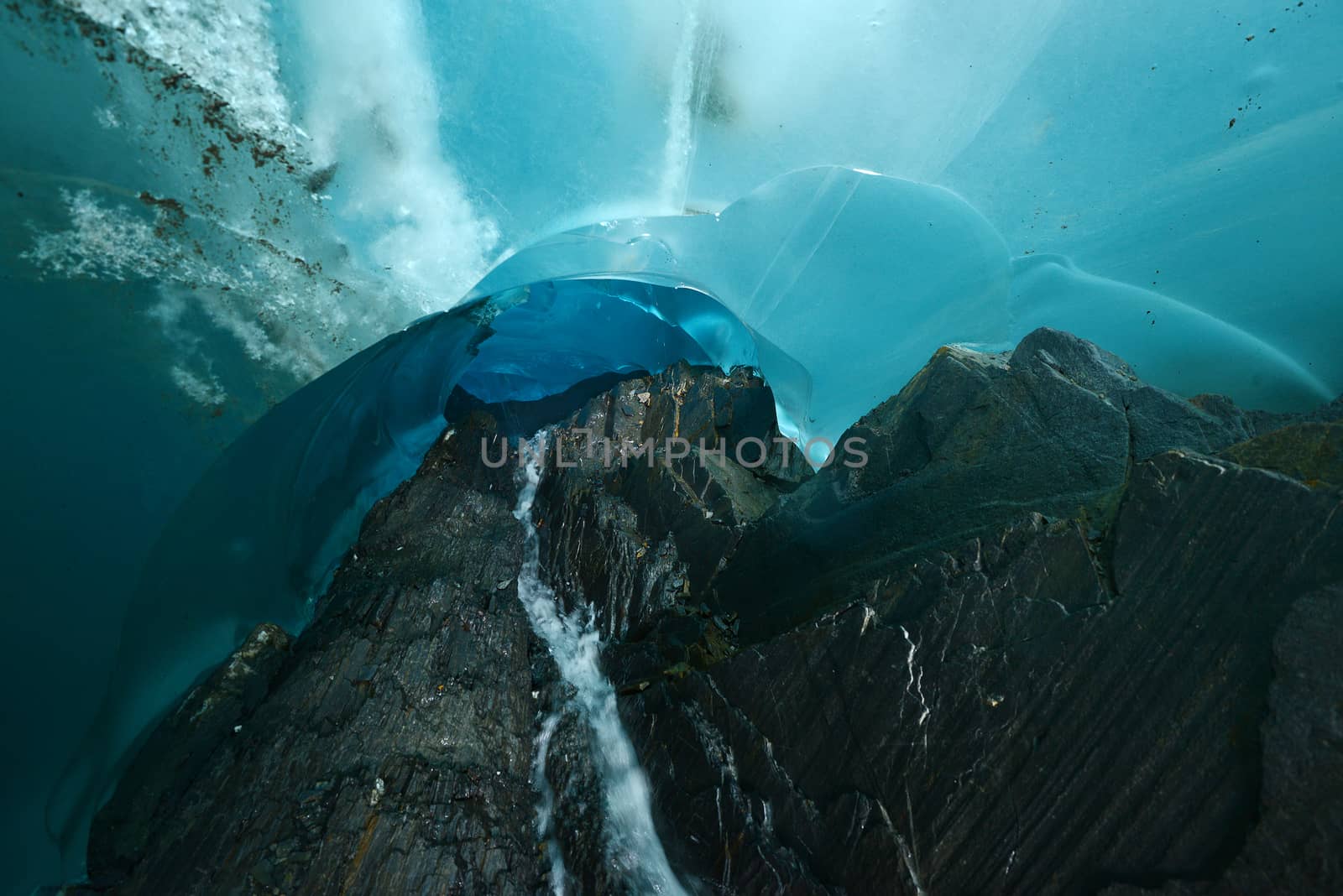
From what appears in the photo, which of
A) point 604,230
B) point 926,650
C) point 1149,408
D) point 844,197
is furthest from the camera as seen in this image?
point 604,230

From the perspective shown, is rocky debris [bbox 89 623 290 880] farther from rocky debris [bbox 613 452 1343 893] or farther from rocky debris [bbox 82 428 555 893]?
rocky debris [bbox 613 452 1343 893]

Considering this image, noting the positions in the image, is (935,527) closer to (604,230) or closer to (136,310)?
(604,230)

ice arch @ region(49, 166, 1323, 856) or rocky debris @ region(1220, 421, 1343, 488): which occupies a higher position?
ice arch @ region(49, 166, 1323, 856)

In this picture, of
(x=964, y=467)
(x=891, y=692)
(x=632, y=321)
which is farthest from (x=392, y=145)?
(x=891, y=692)

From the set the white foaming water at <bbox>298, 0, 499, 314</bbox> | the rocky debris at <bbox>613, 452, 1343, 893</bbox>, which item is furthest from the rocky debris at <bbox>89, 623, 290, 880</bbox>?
the white foaming water at <bbox>298, 0, 499, 314</bbox>

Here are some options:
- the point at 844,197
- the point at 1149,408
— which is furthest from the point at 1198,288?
the point at 844,197

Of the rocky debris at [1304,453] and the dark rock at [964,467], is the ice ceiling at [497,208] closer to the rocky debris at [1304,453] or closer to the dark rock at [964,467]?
the dark rock at [964,467]
